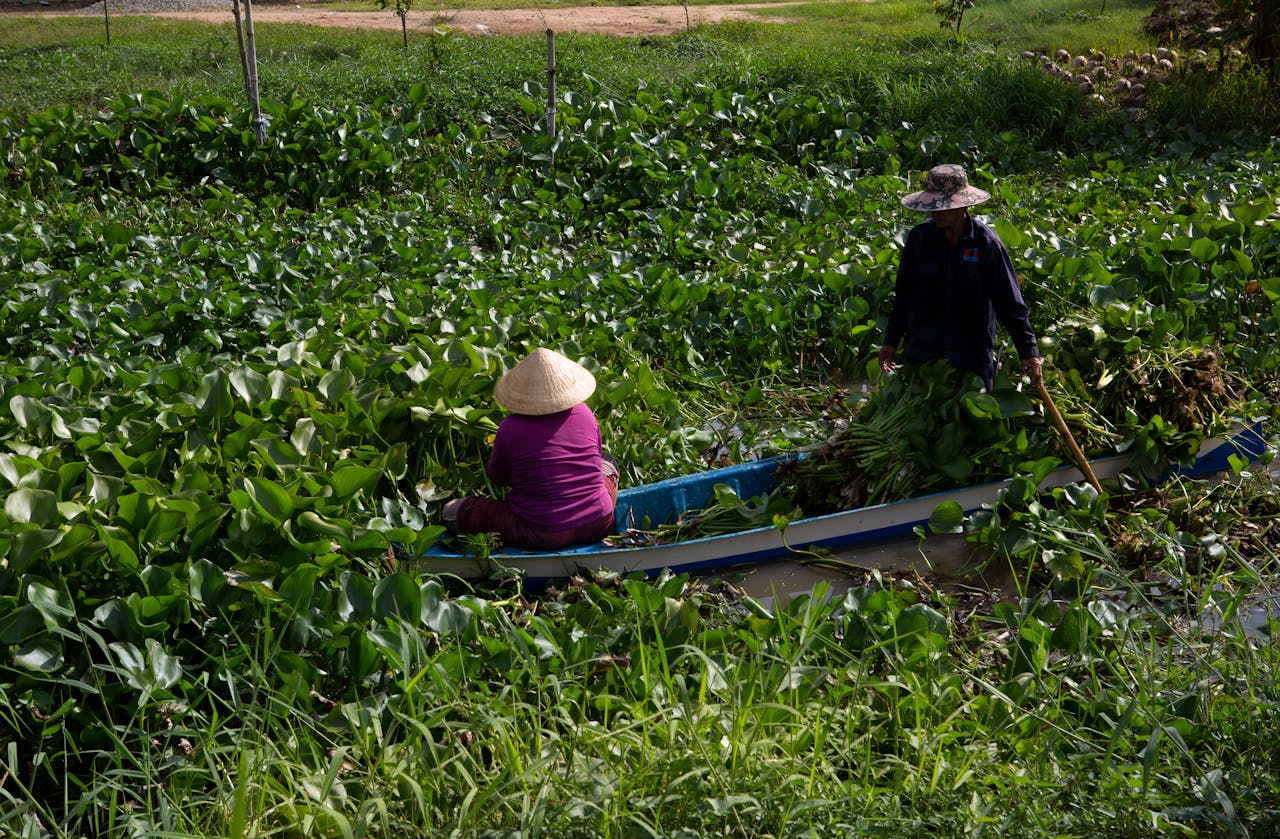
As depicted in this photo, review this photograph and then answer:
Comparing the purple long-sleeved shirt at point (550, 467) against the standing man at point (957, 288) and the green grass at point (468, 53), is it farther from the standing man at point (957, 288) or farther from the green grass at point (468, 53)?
the green grass at point (468, 53)

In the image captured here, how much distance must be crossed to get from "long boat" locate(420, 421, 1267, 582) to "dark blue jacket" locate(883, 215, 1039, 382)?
0.50 metres

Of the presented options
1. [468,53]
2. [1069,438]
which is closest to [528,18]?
[468,53]

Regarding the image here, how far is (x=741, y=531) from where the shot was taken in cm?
423

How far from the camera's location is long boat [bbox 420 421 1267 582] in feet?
13.2

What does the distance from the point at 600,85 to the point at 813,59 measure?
1.90 meters

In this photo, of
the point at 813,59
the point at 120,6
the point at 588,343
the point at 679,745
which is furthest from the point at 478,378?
the point at 120,6

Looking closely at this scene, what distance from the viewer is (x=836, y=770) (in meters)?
2.86

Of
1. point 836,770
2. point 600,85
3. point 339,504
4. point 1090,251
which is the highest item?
point 600,85

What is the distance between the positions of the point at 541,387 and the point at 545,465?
0.27 meters

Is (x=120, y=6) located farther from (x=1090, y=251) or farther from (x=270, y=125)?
(x=1090, y=251)

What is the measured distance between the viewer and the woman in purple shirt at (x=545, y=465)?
395 centimetres

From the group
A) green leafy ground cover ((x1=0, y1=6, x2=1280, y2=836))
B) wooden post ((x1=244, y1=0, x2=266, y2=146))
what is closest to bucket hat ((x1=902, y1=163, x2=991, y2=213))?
green leafy ground cover ((x1=0, y1=6, x2=1280, y2=836))

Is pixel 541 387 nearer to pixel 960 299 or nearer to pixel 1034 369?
pixel 960 299

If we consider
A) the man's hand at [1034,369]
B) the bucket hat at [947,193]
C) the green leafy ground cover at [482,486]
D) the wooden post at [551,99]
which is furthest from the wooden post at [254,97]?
the man's hand at [1034,369]
